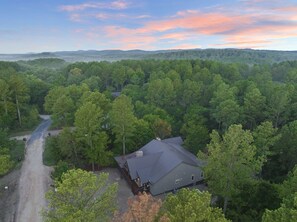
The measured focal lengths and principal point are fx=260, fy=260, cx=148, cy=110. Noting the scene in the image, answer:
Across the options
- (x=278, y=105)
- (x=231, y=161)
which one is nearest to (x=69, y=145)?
(x=231, y=161)

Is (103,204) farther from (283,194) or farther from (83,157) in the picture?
(83,157)

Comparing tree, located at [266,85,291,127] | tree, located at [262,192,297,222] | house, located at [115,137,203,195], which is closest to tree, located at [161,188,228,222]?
tree, located at [262,192,297,222]

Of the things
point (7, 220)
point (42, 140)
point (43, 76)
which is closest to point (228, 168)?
point (7, 220)

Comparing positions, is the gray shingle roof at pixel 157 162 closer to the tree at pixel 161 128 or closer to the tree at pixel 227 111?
the tree at pixel 161 128

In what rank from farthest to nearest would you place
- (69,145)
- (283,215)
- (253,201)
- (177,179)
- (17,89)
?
(17,89)
(69,145)
(177,179)
(253,201)
(283,215)

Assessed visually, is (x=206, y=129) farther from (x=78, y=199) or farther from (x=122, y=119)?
(x=78, y=199)

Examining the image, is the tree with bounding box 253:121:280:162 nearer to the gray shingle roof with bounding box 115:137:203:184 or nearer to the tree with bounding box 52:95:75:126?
the gray shingle roof with bounding box 115:137:203:184
